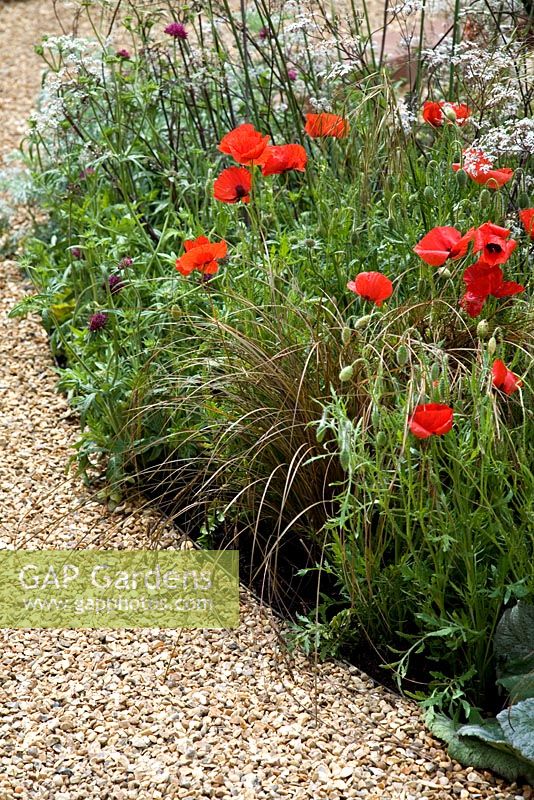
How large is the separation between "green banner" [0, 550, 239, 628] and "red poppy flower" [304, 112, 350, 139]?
46.4 inches

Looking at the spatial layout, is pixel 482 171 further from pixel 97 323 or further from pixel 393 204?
pixel 97 323

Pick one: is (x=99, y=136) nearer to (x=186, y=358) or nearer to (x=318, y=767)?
(x=186, y=358)

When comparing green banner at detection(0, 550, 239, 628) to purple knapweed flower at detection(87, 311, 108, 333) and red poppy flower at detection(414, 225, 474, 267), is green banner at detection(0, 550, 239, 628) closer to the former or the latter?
purple knapweed flower at detection(87, 311, 108, 333)

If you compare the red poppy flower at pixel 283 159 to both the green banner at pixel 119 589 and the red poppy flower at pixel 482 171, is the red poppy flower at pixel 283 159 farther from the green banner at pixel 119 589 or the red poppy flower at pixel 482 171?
the green banner at pixel 119 589

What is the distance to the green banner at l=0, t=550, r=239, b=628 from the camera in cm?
244

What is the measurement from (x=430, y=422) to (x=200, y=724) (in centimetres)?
81

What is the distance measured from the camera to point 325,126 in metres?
2.84

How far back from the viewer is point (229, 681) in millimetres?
2232

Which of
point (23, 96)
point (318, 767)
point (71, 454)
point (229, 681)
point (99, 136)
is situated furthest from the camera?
point (23, 96)

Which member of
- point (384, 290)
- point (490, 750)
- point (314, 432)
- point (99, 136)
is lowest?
point (490, 750)

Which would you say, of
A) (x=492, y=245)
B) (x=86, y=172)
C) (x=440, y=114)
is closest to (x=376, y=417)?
(x=492, y=245)

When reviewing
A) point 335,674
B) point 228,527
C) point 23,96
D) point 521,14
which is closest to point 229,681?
point 335,674

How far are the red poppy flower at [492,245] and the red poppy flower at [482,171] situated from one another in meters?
0.22

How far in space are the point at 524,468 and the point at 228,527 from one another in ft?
3.19
